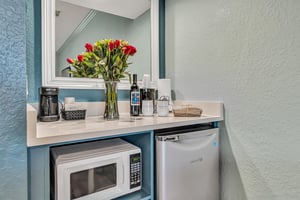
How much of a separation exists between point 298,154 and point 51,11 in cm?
168

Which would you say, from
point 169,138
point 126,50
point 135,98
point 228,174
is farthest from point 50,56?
point 228,174

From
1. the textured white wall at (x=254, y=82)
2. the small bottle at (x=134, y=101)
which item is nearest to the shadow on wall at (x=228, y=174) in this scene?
the textured white wall at (x=254, y=82)

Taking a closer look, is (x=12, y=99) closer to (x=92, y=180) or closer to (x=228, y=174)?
(x=92, y=180)

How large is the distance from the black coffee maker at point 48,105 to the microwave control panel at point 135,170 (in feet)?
1.85

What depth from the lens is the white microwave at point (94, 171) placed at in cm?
72

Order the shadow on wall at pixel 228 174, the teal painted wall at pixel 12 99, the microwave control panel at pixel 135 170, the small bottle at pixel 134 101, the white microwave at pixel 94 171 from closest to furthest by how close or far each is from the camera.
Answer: the teal painted wall at pixel 12 99 → the white microwave at pixel 94 171 → the microwave control panel at pixel 135 170 → the shadow on wall at pixel 228 174 → the small bottle at pixel 134 101

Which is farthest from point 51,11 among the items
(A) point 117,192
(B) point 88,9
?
(A) point 117,192

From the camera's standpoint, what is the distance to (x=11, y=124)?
50cm

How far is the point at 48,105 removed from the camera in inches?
43.0

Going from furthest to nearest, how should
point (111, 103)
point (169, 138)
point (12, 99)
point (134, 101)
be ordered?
1. point (134, 101)
2. point (111, 103)
3. point (169, 138)
4. point (12, 99)

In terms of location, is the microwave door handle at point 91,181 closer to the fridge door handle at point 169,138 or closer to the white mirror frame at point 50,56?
the fridge door handle at point 169,138

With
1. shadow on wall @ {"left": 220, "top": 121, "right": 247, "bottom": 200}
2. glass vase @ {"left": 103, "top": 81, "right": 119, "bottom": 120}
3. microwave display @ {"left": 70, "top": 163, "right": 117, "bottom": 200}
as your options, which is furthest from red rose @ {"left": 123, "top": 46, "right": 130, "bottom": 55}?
shadow on wall @ {"left": 220, "top": 121, "right": 247, "bottom": 200}

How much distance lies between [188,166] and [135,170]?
1.02ft

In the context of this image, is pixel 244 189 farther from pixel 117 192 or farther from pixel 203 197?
pixel 117 192
